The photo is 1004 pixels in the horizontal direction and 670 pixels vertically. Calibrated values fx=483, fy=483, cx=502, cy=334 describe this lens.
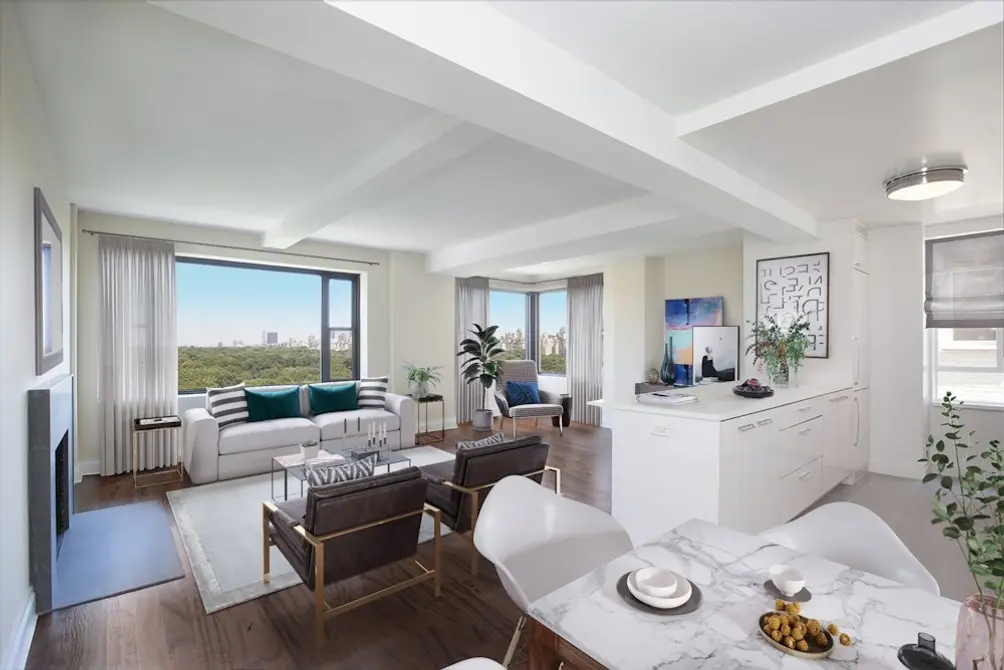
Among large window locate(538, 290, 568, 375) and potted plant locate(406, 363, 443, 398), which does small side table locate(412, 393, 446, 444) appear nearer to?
potted plant locate(406, 363, 443, 398)

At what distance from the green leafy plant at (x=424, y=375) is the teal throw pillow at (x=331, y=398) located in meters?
0.90

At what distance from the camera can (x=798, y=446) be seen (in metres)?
3.39

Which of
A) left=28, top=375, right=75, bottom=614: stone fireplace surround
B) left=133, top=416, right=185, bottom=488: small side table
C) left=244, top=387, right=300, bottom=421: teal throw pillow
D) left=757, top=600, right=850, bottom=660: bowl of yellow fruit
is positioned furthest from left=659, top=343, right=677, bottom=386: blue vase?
left=28, top=375, right=75, bottom=614: stone fireplace surround

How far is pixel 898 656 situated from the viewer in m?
0.96

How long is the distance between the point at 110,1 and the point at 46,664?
8.74ft

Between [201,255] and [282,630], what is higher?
[201,255]

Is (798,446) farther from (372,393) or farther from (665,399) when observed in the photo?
(372,393)

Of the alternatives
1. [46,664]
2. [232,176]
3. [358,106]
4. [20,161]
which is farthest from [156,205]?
[46,664]

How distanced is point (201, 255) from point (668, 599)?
5.67 m

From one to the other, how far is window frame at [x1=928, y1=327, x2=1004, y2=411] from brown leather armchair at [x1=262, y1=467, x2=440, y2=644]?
4997 mm

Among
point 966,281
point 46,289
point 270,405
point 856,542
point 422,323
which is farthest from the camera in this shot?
point 422,323

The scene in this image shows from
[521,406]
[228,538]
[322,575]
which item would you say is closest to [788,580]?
[322,575]

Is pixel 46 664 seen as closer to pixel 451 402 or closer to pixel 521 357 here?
pixel 451 402

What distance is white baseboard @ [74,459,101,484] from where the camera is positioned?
4.49 m
